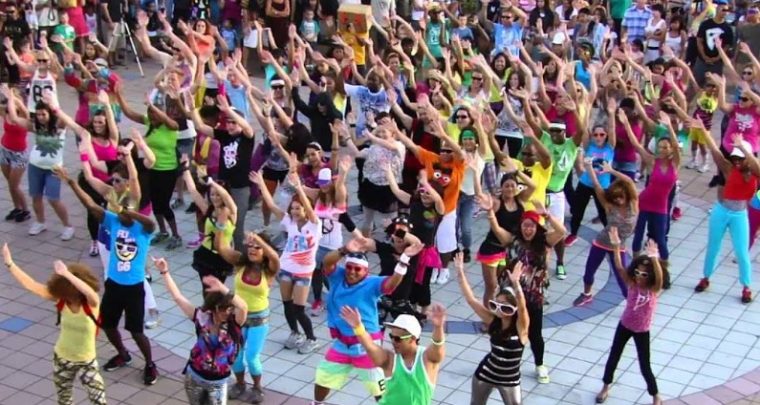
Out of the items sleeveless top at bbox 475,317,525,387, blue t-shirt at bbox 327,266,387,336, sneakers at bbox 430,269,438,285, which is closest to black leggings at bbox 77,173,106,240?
sneakers at bbox 430,269,438,285

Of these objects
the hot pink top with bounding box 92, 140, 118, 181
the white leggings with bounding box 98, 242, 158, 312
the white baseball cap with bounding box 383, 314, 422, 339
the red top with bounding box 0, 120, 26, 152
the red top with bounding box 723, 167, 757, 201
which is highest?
the white baseball cap with bounding box 383, 314, 422, 339

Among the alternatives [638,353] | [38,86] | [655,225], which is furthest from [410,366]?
[38,86]

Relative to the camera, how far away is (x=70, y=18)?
1977cm

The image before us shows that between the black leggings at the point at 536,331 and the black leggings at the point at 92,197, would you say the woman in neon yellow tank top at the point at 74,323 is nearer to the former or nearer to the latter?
the black leggings at the point at 92,197

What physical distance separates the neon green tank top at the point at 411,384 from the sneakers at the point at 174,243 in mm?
5531

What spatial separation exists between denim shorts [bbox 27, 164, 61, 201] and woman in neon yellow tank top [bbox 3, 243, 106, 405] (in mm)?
3952

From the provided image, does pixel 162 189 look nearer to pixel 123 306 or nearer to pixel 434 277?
pixel 123 306

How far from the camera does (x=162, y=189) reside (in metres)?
11.8

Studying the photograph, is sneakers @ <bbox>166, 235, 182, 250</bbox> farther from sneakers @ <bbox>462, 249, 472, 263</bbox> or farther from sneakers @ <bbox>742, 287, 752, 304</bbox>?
sneakers @ <bbox>742, 287, 752, 304</bbox>

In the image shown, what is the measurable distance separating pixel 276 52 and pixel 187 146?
23.1 ft

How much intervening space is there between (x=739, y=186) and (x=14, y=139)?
7850 millimetres

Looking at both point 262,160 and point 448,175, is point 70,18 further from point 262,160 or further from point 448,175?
point 448,175

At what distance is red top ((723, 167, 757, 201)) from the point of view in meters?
10.8

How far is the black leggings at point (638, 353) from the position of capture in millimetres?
8789
